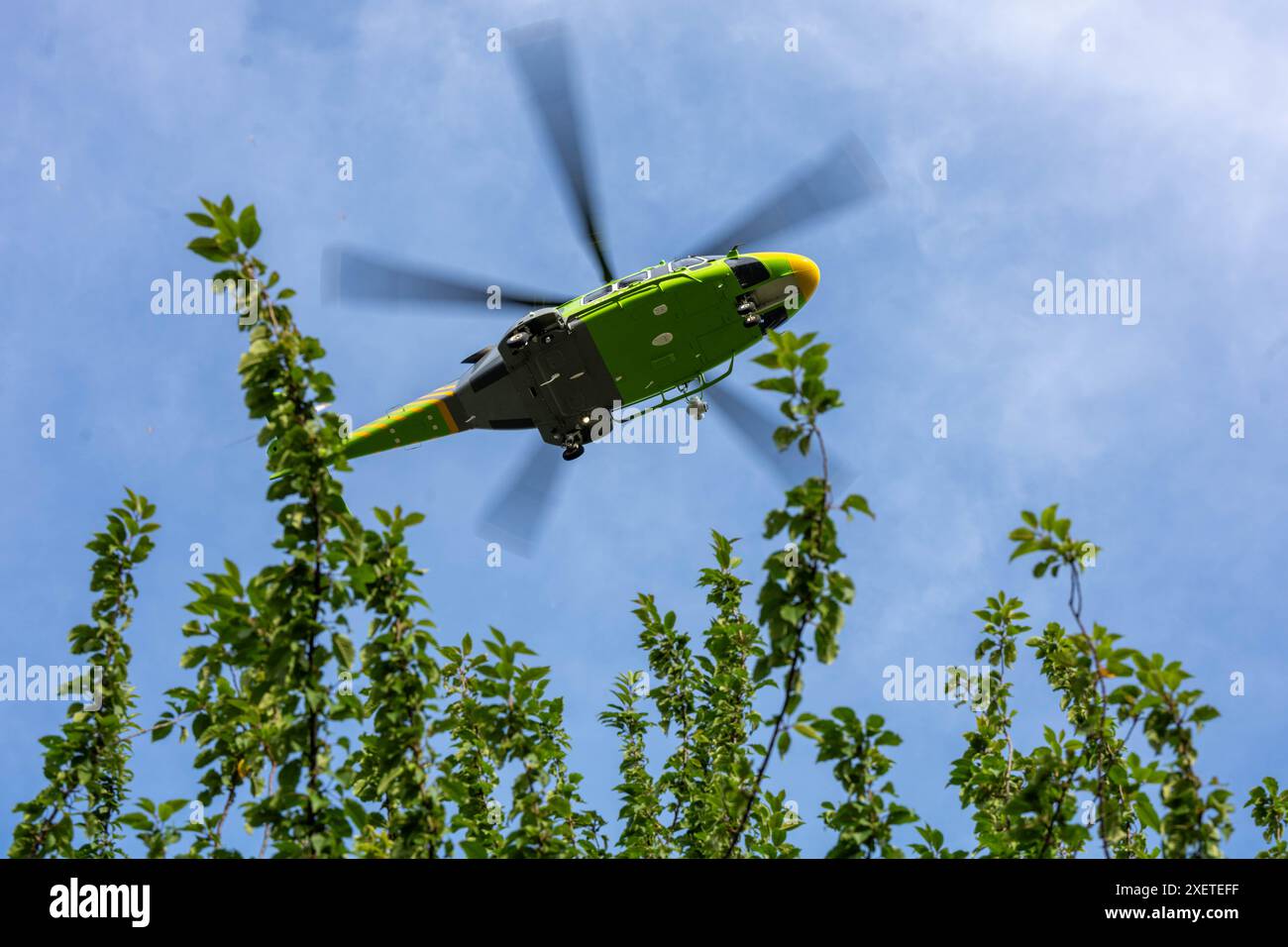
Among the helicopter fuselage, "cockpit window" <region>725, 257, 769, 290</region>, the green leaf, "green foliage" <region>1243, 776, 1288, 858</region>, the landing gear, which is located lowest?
"green foliage" <region>1243, 776, 1288, 858</region>

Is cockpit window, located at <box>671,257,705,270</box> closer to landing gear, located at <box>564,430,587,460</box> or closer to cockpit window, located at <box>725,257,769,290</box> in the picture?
cockpit window, located at <box>725,257,769,290</box>

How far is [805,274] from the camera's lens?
20938 mm

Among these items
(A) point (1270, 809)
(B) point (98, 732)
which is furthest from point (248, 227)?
(A) point (1270, 809)

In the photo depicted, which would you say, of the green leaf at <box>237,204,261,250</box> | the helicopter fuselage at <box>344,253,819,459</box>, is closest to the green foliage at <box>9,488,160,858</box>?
the green leaf at <box>237,204,261,250</box>

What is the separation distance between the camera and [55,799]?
352 inches

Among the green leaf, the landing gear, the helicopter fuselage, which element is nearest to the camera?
the green leaf

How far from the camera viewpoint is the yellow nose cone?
67.8 ft

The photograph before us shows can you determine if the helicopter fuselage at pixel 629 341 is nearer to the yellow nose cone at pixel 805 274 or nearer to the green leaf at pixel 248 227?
the yellow nose cone at pixel 805 274

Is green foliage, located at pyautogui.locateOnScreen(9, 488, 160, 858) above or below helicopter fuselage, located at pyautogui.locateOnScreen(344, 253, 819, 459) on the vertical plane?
below

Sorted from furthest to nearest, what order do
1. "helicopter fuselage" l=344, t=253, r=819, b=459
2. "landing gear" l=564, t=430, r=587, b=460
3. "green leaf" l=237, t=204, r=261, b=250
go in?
"landing gear" l=564, t=430, r=587, b=460
"helicopter fuselage" l=344, t=253, r=819, b=459
"green leaf" l=237, t=204, r=261, b=250
